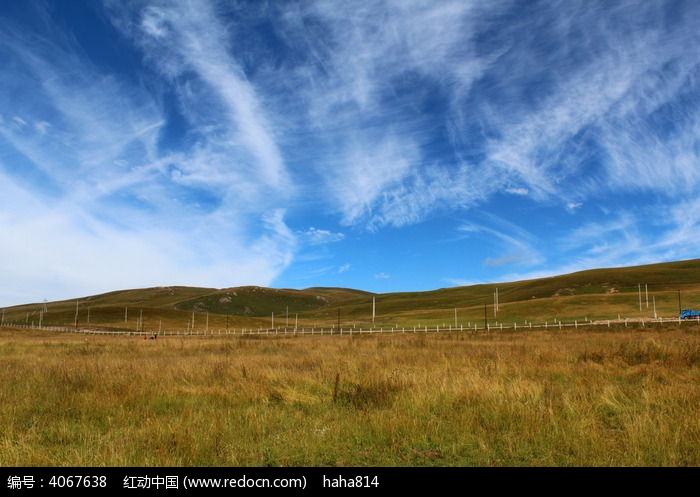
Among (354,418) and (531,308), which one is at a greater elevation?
(531,308)

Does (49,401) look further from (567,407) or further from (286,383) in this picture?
(567,407)

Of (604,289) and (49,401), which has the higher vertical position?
(604,289)

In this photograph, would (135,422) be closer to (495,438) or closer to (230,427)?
(230,427)

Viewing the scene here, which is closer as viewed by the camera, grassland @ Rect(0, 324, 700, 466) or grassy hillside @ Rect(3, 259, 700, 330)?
grassland @ Rect(0, 324, 700, 466)

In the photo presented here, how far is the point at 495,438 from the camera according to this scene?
5.58 metres

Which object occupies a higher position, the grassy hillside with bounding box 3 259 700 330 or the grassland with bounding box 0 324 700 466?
the grassy hillside with bounding box 3 259 700 330

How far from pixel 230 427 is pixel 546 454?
4.27 m

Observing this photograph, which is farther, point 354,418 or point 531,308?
point 531,308

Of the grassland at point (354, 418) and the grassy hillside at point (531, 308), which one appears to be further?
the grassy hillside at point (531, 308)

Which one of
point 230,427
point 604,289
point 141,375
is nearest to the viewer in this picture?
point 230,427

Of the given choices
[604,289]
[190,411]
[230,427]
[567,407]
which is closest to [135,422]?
[190,411]

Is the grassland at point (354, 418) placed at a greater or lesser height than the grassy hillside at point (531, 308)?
lesser
